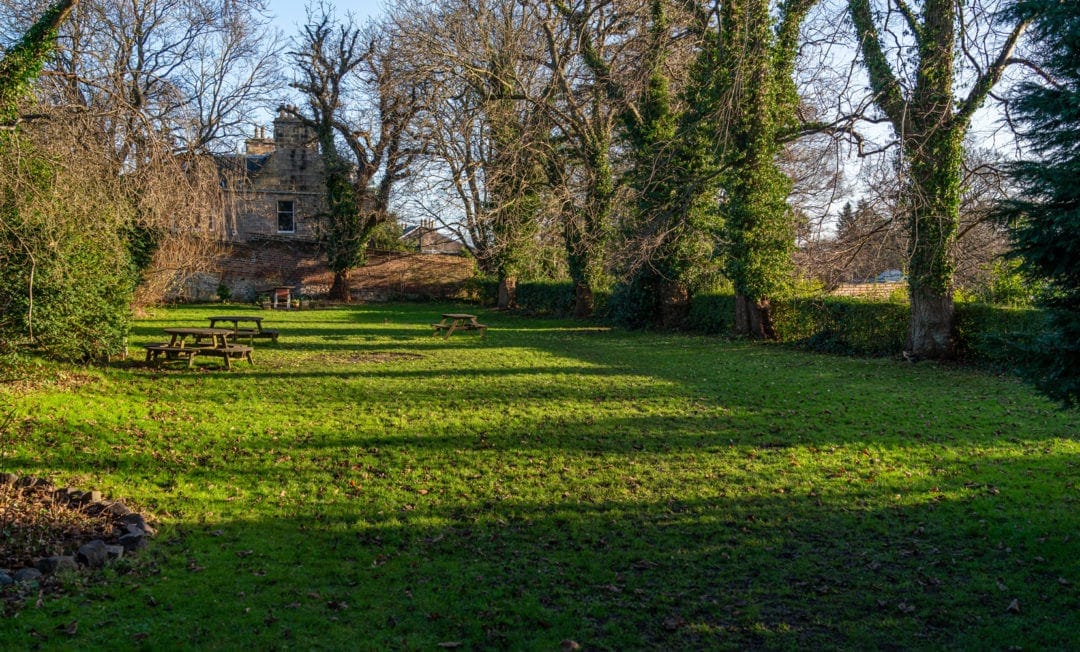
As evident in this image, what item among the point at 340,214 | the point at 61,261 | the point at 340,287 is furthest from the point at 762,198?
the point at 340,287

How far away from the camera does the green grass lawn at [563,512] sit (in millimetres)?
4188

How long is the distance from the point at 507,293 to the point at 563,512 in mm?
28122

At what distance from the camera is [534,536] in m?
5.62

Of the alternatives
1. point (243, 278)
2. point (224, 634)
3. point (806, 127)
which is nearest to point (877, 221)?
point (806, 127)

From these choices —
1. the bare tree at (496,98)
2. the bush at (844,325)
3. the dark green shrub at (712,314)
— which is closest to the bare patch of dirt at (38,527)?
the bare tree at (496,98)

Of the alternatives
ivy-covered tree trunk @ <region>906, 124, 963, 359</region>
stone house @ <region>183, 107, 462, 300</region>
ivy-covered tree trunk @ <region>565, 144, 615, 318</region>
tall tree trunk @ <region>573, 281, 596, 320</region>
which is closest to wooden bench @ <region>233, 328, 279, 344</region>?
ivy-covered tree trunk @ <region>565, 144, 615, 318</region>

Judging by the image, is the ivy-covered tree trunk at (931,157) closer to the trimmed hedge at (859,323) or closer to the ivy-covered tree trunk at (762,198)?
the trimmed hedge at (859,323)

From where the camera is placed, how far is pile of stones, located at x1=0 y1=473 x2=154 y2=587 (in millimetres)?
4578

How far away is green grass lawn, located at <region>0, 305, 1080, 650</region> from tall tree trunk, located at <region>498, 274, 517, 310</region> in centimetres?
2166

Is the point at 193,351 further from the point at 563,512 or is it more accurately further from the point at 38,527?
the point at 563,512

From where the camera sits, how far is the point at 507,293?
112ft

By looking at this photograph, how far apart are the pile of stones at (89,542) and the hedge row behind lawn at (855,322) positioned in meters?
11.3

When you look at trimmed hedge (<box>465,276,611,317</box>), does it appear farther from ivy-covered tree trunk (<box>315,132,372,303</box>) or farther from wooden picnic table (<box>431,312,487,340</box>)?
ivy-covered tree trunk (<box>315,132,372,303</box>)

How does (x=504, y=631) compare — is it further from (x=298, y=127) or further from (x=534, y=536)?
(x=298, y=127)
